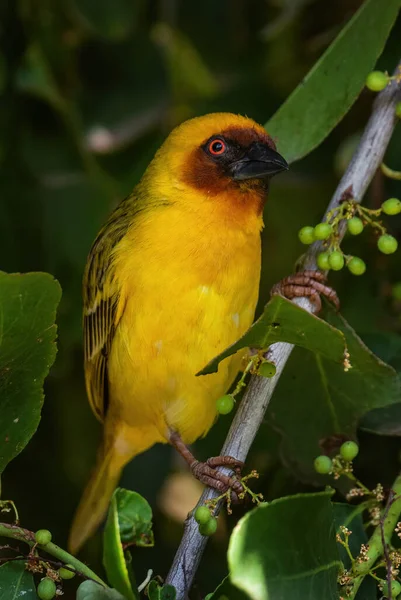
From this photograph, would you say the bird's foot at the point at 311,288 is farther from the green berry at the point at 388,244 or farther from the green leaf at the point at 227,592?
the green leaf at the point at 227,592

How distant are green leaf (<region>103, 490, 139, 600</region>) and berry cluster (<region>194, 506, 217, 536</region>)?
0.33m

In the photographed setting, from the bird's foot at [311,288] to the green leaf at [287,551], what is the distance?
2.77ft

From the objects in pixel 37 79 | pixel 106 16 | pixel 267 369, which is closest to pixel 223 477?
pixel 267 369

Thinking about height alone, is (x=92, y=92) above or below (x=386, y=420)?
above

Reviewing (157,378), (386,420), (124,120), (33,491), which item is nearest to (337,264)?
(386,420)

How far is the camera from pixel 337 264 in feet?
8.30

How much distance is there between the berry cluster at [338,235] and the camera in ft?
8.43

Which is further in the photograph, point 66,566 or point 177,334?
point 177,334

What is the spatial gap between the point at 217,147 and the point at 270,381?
1.04 m

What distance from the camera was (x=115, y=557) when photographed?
191 cm

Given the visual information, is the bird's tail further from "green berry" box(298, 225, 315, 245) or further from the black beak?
"green berry" box(298, 225, 315, 245)

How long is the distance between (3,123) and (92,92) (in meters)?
0.42

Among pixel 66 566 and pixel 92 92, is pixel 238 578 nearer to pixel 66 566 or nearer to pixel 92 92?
pixel 66 566

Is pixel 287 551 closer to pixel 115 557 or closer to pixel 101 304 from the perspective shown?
pixel 115 557
